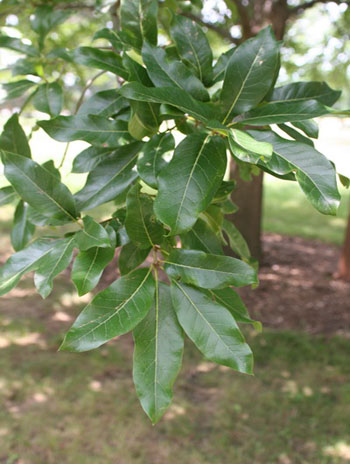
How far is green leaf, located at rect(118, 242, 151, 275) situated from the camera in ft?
3.51

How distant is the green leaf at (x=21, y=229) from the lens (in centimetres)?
131

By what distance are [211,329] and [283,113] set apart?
0.48 m

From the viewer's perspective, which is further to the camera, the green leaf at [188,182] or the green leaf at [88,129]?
the green leaf at [88,129]

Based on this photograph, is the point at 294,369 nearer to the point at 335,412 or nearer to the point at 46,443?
the point at 335,412

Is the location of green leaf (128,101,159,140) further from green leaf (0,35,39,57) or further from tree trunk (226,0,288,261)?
tree trunk (226,0,288,261)

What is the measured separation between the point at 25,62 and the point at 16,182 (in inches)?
31.1

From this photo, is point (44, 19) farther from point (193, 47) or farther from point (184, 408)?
point (184, 408)

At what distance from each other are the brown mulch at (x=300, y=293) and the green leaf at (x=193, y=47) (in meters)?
3.48

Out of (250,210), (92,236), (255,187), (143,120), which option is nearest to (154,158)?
(143,120)

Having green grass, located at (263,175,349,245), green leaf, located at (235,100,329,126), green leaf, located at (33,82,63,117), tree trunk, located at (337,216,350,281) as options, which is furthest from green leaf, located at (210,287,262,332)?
green grass, located at (263,175,349,245)

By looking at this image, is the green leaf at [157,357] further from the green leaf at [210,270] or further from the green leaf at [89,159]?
the green leaf at [89,159]

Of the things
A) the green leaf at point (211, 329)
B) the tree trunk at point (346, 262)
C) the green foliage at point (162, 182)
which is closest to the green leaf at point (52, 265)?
the green foliage at point (162, 182)

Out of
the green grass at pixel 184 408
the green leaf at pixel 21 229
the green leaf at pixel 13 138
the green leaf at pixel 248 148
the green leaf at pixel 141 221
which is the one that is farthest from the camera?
the green grass at pixel 184 408

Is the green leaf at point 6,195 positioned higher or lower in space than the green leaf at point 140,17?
lower
